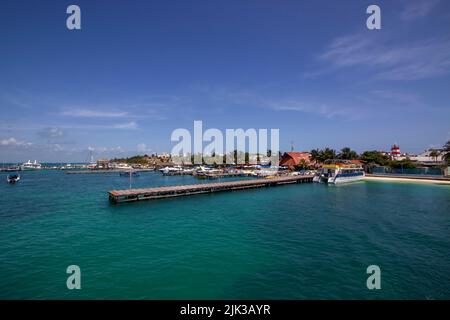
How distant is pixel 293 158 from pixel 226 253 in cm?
9996

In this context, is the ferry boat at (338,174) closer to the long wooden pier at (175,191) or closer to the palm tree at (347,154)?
the long wooden pier at (175,191)

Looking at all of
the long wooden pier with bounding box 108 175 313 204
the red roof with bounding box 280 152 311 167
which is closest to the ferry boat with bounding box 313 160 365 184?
the long wooden pier with bounding box 108 175 313 204

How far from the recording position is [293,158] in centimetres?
11169

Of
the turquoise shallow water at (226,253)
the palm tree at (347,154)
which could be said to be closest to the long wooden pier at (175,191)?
the turquoise shallow water at (226,253)

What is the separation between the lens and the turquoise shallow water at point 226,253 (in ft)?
41.1

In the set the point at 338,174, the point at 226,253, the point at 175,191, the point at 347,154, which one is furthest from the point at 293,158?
the point at 226,253

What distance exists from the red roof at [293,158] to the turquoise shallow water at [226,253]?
80.1 meters

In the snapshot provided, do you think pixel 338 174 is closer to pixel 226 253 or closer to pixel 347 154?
pixel 347 154

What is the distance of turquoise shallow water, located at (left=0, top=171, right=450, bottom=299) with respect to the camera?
12.5m

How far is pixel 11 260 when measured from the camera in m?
16.3

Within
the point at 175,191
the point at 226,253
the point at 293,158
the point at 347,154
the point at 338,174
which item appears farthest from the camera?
the point at 293,158

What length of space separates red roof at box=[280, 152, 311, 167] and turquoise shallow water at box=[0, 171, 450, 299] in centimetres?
8013
